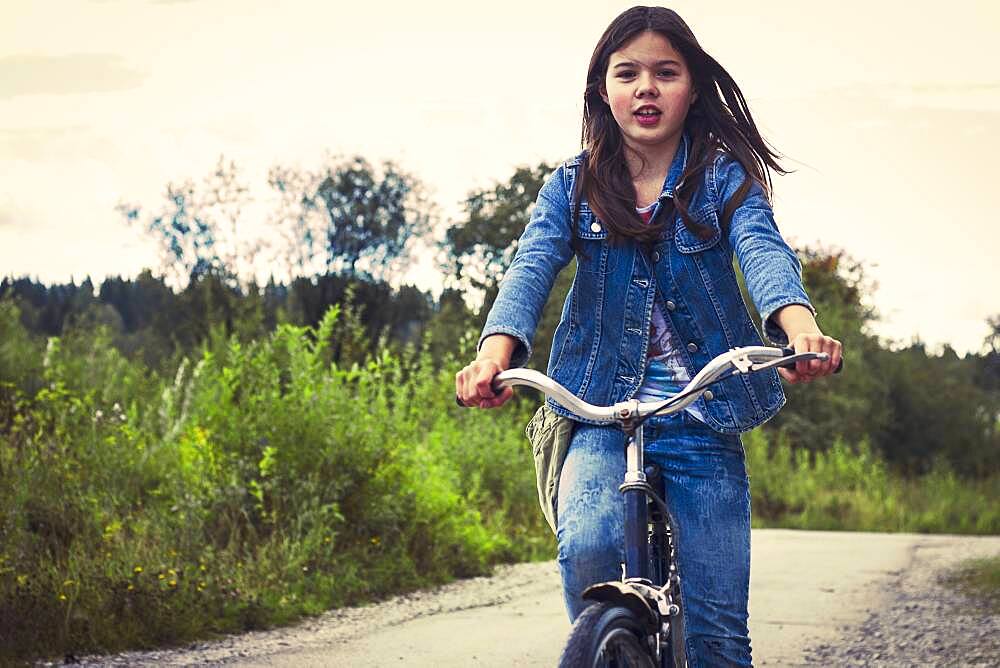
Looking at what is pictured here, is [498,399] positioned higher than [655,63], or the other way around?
[655,63]

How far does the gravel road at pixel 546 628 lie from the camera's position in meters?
7.25

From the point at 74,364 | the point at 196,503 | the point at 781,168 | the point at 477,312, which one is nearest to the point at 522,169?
the point at 477,312

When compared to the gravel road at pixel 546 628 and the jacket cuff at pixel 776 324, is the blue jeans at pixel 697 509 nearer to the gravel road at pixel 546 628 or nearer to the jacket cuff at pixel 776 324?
the jacket cuff at pixel 776 324

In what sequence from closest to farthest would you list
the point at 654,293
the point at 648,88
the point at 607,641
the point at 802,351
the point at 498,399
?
the point at 607,641 < the point at 802,351 < the point at 498,399 < the point at 654,293 < the point at 648,88

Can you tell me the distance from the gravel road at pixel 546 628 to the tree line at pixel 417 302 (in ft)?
37.9

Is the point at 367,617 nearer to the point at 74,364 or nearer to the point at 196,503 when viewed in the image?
the point at 196,503

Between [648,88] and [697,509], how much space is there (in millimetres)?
1138

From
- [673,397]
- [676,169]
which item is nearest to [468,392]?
[673,397]

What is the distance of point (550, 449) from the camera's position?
3656 millimetres

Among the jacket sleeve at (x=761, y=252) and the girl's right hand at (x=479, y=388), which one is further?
the jacket sleeve at (x=761, y=252)

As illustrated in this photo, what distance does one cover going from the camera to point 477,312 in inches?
1040

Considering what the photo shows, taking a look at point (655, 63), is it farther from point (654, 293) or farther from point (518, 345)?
point (518, 345)

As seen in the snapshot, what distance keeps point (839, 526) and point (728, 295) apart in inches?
754

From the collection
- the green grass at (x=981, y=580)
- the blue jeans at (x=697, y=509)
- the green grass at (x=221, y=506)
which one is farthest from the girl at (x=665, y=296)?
the green grass at (x=981, y=580)
